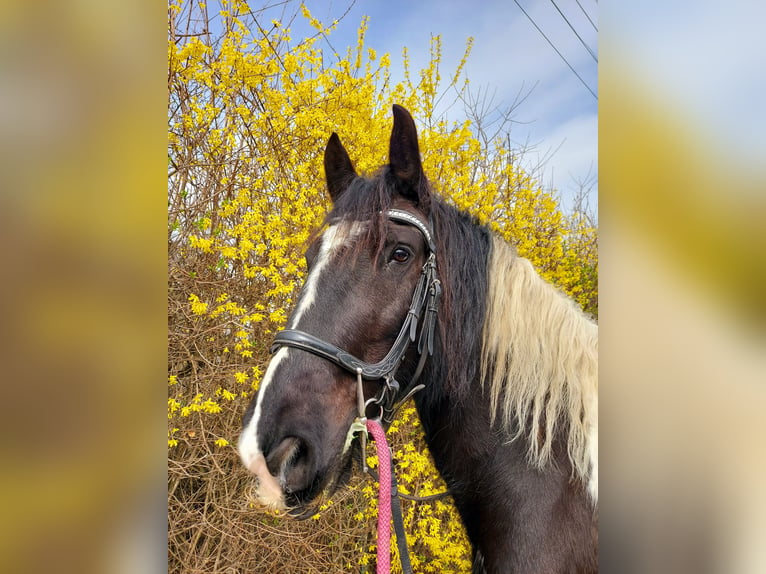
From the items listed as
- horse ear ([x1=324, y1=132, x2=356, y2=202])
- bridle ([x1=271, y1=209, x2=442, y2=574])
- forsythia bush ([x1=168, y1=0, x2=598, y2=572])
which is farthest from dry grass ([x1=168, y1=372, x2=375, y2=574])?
bridle ([x1=271, y1=209, x2=442, y2=574])

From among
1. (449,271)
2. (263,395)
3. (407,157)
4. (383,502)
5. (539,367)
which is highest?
(407,157)

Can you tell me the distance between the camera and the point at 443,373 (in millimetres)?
1469

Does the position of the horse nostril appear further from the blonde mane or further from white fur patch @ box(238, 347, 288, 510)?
the blonde mane

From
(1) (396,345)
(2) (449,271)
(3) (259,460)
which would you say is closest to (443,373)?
(1) (396,345)

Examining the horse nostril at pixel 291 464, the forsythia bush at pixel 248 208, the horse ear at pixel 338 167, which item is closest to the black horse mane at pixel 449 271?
the horse ear at pixel 338 167

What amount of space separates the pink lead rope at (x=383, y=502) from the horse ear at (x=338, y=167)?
902 millimetres

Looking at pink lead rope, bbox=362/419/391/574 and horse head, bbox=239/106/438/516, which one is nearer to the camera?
pink lead rope, bbox=362/419/391/574

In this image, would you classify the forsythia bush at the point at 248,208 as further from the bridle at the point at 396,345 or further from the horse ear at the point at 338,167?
the bridle at the point at 396,345

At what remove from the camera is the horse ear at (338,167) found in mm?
1752

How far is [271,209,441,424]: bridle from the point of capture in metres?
1.28

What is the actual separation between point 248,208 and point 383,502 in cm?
216

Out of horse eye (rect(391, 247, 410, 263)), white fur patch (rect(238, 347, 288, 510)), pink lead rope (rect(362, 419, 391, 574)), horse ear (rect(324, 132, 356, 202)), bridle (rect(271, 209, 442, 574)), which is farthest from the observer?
horse ear (rect(324, 132, 356, 202))

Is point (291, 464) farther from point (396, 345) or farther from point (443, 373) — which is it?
point (443, 373)
